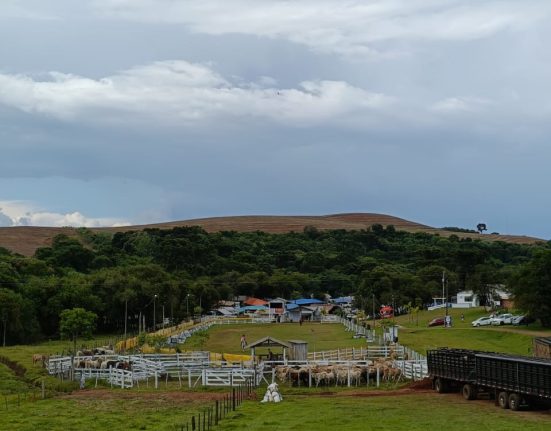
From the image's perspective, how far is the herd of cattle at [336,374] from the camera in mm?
38250

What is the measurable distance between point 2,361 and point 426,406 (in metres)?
33.9

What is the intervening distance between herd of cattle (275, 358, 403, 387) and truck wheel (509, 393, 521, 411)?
34.5ft

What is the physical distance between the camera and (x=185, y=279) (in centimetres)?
13025

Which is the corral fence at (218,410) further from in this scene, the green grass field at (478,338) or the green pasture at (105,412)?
the green grass field at (478,338)

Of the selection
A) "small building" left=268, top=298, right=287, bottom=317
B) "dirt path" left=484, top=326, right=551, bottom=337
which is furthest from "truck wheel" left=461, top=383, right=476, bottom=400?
"small building" left=268, top=298, right=287, bottom=317

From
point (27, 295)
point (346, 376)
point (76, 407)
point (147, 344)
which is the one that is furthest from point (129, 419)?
point (27, 295)

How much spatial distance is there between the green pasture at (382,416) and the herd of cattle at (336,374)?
5892 millimetres

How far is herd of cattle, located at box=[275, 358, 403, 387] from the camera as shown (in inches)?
1506

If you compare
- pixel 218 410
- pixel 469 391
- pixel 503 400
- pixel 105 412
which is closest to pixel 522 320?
pixel 469 391

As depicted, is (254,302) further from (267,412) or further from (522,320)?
(267,412)

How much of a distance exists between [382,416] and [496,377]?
527 centimetres

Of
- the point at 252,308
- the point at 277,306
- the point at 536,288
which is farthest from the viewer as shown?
the point at 252,308

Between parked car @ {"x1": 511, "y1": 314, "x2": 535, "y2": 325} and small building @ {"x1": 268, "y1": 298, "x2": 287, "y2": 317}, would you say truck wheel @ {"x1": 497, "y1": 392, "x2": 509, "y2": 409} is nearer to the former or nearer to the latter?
parked car @ {"x1": 511, "y1": 314, "x2": 535, "y2": 325}

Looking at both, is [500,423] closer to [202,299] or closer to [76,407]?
[76,407]
